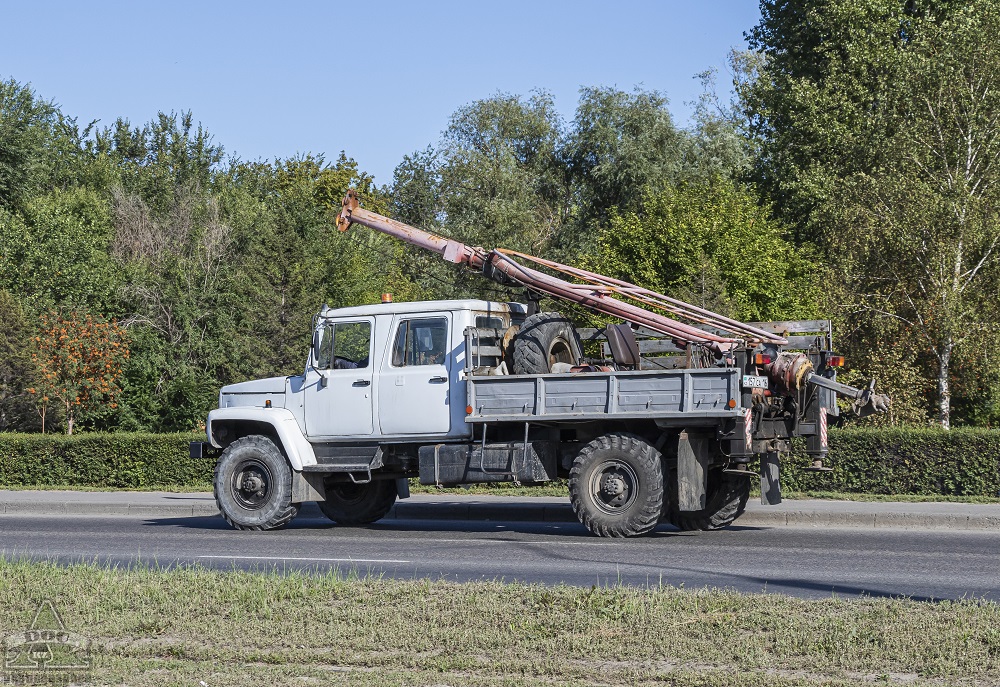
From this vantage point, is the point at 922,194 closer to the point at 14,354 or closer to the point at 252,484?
the point at 252,484

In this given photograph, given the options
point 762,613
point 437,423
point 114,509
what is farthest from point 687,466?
point 114,509

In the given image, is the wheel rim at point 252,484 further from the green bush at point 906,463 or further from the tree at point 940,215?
the tree at point 940,215

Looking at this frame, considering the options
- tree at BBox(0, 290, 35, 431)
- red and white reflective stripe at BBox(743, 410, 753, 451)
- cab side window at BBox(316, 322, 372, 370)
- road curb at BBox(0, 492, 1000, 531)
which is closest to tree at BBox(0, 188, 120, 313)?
tree at BBox(0, 290, 35, 431)

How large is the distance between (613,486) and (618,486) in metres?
0.06

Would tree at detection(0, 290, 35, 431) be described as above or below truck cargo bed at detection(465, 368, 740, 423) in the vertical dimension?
above

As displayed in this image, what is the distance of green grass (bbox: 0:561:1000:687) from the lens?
6438 mm

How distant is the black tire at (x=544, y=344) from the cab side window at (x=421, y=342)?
91cm

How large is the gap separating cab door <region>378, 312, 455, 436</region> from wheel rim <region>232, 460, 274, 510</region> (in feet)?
5.34

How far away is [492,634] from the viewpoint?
735 centimetres

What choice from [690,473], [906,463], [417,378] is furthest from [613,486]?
[906,463]

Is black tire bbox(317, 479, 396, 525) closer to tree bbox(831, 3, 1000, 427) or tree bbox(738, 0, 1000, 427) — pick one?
tree bbox(738, 0, 1000, 427)

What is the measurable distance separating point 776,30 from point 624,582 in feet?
121

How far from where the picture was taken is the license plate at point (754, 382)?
13133 mm

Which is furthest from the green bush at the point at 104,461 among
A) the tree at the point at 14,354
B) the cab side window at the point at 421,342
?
the cab side window at the point at 421,342
